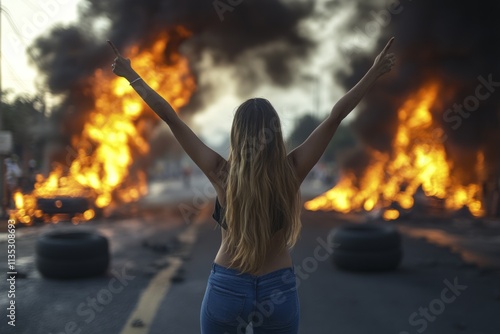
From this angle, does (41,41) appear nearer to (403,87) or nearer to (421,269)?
(403,87)

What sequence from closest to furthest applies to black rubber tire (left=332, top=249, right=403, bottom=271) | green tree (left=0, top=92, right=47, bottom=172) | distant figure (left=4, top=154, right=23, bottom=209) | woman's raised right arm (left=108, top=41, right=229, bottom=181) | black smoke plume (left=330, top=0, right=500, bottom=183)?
1. woman's raised right arm (left=108, top=41, right=229, bottom=181)
2. black rubber tire (left=332, top=249, right=403, bottom=271)
3. distant figure (left=4, top=154, right=23, bottom=209)
4. green tree (left=0, top=92, right=47, bottom=172)
5. black smoke plume (left=330, top=0, right=500, bottom=183)

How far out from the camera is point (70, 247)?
7.20 m

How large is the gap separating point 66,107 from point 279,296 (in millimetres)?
18622

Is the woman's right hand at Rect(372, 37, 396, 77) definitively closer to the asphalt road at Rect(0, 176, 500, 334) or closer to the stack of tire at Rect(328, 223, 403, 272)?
the asphalt road at Rect(0, 176, 500, 334)

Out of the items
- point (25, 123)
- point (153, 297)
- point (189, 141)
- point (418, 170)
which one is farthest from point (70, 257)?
point (418, 170)

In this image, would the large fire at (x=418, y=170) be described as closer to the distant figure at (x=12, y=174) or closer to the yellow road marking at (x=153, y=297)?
the yellow road marking at (x=153, y=297)

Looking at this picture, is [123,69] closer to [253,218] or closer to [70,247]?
[253,218]

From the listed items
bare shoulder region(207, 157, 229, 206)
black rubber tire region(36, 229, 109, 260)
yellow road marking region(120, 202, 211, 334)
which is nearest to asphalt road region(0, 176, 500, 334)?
yellow road marking region(120, 202, 211, 334)

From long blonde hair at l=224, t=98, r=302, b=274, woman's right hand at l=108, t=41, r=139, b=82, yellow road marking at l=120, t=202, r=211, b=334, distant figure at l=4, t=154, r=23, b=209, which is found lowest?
yellow road marking at l=120, t=202, r=211, b=334

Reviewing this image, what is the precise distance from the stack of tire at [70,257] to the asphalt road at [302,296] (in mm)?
175

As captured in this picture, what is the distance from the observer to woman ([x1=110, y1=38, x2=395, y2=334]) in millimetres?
2100

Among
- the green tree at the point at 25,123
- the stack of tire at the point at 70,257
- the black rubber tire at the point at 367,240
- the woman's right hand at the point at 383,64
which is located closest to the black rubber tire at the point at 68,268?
the stack of tire at the point at 70,257

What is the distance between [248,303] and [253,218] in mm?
345

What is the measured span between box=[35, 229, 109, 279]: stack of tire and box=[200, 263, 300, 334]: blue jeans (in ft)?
18.2
